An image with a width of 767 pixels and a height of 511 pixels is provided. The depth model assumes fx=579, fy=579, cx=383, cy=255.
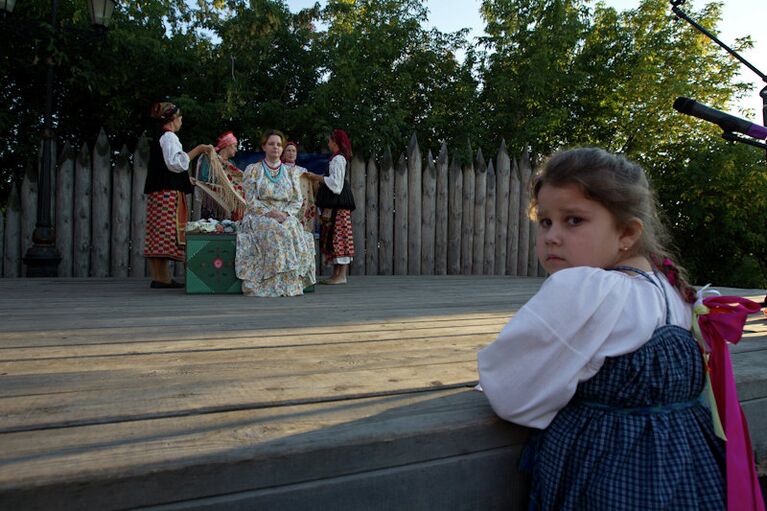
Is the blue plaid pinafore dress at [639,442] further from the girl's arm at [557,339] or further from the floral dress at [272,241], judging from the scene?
the floral dress at [272,241]

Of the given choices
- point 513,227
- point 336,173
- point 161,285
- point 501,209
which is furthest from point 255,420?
point 513,227

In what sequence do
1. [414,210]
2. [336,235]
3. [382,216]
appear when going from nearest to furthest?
[336,235] < [382,216] < [414,210]

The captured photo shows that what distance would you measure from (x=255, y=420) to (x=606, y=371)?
86 centimetres

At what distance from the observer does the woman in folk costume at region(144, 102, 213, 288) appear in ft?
18.0

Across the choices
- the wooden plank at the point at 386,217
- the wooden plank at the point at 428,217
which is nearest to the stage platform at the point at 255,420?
the wooden plank at the point at 386,217

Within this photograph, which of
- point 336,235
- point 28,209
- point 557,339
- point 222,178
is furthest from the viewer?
point 28,209

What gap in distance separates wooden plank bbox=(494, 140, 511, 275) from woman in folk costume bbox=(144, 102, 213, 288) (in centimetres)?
451

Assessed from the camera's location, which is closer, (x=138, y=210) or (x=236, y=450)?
(x=236, y=450)

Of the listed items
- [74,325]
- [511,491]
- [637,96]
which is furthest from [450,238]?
[637,96]

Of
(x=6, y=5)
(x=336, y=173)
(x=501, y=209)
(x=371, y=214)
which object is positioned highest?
(x=6, y=5)

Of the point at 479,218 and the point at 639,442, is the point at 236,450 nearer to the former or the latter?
the point at 639,442

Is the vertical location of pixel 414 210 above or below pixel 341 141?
below

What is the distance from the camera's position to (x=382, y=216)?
783cm

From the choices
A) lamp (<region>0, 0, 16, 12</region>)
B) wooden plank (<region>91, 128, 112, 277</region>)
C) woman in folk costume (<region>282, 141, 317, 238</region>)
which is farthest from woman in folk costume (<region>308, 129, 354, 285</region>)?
lamp (<region>0, 0, 16, 12</region>)
